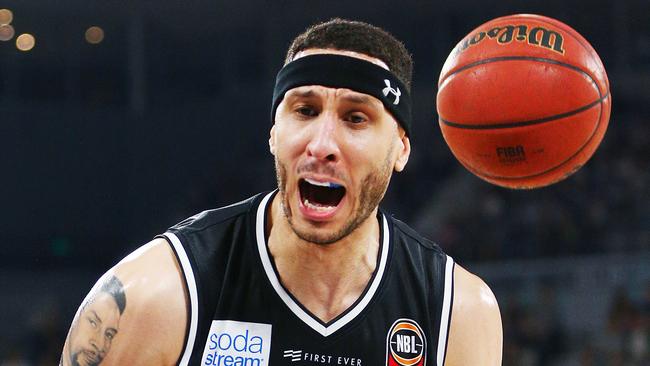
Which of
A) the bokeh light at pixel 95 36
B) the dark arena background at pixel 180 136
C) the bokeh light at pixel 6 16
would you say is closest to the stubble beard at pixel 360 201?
the dark arena background at pixel 180 136

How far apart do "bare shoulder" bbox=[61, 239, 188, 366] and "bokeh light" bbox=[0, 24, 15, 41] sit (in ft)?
43.2

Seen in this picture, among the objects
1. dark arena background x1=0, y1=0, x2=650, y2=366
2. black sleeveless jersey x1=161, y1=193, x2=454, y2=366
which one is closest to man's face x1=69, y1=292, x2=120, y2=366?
black sleeveless jersey x1=161, y1=193, x2=454, y2=366

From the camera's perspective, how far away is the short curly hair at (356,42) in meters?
2.91

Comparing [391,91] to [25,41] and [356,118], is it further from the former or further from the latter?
[25,41]

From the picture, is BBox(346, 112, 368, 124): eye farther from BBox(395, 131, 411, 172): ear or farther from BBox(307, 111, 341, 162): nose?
BBox(395, 131, 411, 172): ear

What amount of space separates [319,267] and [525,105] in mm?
1123

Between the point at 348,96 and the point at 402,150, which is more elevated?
the point at 348,96

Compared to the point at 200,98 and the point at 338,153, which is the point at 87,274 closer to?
the point at 200,98

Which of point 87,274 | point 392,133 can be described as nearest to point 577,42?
point 392,133

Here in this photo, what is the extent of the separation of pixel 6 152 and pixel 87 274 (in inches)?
98.2

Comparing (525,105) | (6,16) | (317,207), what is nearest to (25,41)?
(6,16)

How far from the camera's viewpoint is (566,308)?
9.58 metres

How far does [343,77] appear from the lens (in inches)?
109

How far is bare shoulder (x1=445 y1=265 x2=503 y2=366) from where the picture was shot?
2.94m
